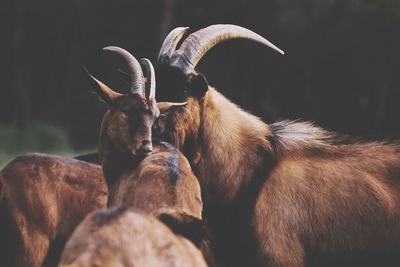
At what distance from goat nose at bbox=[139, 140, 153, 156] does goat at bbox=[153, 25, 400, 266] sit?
16.9 inches

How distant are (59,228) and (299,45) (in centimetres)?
2306

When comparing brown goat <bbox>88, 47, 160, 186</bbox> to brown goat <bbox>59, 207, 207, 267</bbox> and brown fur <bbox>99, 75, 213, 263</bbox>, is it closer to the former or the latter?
brown fur <bbox>99, 75, 213, 263</bbox>

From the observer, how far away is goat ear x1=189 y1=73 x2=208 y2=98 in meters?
9.40

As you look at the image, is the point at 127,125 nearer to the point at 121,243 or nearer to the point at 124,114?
the point at 124,114

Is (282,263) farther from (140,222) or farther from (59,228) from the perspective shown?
(140,222)

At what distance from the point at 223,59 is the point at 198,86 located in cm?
2437

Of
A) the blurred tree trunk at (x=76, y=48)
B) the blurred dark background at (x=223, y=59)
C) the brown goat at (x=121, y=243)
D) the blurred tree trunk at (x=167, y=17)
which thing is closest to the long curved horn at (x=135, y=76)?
the brown goat at (x=121, y=243)

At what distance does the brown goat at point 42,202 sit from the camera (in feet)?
30.6

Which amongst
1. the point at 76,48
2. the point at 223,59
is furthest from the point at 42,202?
the point at 76,48

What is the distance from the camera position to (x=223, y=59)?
33719 millimetres

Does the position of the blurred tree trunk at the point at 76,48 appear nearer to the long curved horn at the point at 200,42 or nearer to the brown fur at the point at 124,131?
the long curved horn at the point at 200,42

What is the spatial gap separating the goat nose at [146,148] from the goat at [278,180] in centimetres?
43

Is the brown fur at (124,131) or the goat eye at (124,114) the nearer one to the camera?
the brown fur at (124,131)

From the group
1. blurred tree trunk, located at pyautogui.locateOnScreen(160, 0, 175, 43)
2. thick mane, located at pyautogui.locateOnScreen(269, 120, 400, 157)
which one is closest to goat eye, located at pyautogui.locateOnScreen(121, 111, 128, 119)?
thick mane, located at pyautogui.locateOnScreen(269, 120, 400, 157)
